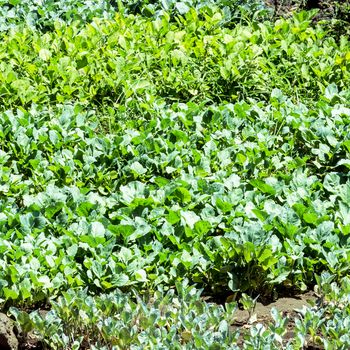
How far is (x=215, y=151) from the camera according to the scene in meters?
5.45

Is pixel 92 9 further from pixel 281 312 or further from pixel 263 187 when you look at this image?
pixel 281 312

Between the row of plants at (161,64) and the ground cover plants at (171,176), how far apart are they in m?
0.02

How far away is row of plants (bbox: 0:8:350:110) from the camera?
254 inches

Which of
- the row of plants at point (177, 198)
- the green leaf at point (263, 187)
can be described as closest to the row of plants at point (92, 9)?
the row of plants at point (177, 198)

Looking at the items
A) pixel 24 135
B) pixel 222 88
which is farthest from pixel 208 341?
pixel 222 88

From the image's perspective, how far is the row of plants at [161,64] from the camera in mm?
6445

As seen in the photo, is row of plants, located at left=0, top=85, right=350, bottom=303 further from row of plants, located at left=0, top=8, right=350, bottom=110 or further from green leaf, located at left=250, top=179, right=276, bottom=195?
row of plants, located at left=0, top=8, right=350, bottom=110

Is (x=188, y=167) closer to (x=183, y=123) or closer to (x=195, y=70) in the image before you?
(x=183, y=123)

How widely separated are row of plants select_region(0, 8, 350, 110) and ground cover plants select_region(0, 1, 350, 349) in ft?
0.05

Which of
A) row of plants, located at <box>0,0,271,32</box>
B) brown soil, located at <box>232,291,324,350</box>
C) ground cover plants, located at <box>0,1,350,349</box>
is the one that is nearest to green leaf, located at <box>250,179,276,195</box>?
ground cover plants, located at <box>0,1,350,349</box>

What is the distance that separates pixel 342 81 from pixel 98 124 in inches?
77.0

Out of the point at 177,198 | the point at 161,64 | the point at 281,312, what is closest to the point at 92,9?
the point at 161,64

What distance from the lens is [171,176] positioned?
534 cm

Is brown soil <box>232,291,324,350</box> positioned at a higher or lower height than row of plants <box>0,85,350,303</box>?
lower
